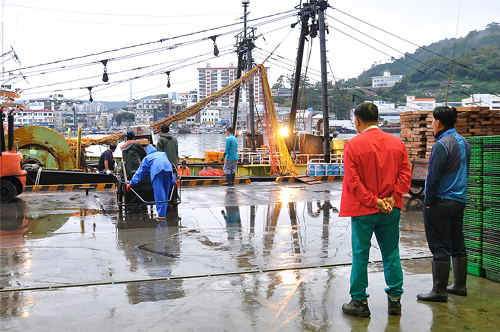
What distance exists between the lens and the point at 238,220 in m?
9.09

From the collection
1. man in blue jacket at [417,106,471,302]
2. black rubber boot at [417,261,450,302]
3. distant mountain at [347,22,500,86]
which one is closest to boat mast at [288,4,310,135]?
man in blue jacket at [417,106,471,302]

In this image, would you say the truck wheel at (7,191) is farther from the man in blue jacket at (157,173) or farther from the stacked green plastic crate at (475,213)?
the stacked green plastic crate at (475,213)

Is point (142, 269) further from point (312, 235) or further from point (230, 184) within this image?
point (230, 184)

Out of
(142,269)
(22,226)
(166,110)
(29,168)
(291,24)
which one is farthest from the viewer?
(166,110)

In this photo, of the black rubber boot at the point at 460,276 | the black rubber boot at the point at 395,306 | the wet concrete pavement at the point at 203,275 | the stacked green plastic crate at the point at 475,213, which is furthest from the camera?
the stacked green plastic crate at the point at 475,213

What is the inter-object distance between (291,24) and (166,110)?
229 ft

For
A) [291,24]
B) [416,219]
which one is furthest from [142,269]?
[291,24]

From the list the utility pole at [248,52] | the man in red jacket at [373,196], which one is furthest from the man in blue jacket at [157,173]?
the utility pole at [248,52]

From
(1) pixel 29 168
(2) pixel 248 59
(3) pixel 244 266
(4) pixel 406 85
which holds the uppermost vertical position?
(4) pixel 406 85

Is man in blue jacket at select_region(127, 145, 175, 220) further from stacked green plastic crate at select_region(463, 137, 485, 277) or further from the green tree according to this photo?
the green tree

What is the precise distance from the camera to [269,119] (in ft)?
59.9

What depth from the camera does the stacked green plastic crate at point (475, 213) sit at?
514 cm

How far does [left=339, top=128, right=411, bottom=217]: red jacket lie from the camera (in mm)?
4102

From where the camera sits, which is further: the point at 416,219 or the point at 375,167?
the point at 416,219
